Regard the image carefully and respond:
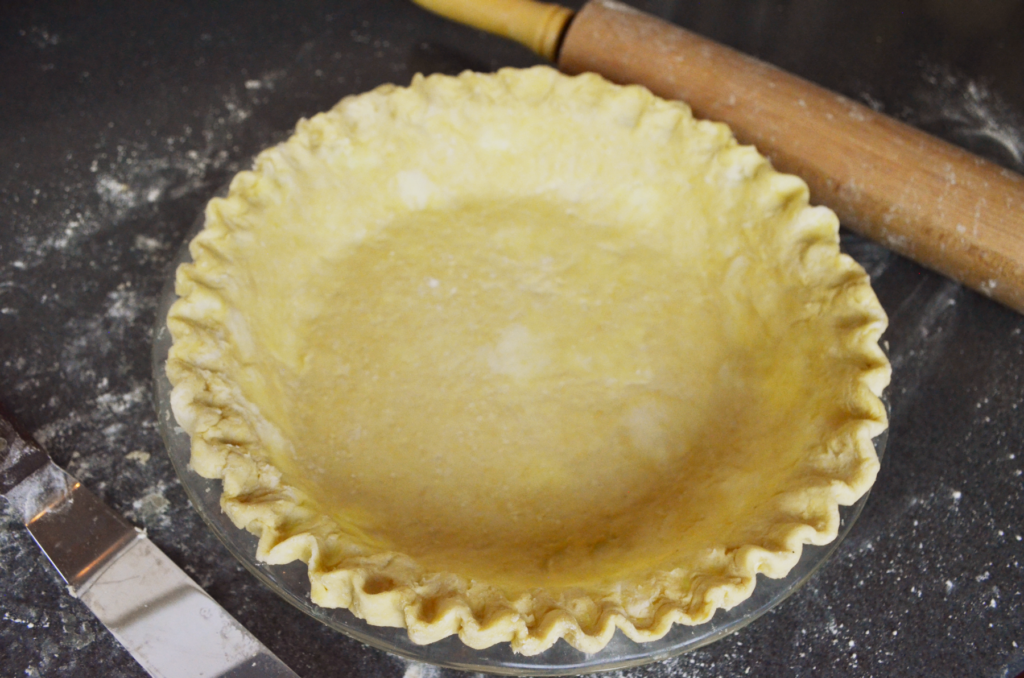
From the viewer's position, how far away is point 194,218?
5.82 ft

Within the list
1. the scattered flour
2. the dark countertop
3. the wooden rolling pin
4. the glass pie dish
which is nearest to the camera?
the glass pie dish

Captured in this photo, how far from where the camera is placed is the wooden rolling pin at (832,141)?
5.06 ft

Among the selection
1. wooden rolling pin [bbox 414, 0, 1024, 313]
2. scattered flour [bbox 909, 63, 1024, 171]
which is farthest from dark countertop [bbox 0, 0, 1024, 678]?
wooden rolling pin [bbox 414, 0, 1024, 313]

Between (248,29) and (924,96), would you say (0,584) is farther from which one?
(924,96)

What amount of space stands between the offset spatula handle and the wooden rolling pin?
1.29 meters

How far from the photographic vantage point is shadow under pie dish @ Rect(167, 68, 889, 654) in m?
1.11

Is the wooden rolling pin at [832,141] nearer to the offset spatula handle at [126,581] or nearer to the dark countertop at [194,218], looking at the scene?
the dark countertop at [194,218]

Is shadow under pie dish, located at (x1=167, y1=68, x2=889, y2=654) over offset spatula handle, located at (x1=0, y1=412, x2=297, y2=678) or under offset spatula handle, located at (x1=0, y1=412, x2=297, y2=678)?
over

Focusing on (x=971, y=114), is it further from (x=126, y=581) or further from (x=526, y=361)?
(x=126, y=581)

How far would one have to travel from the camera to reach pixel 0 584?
1.32 meters

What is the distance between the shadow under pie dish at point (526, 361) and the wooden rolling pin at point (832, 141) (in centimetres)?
15

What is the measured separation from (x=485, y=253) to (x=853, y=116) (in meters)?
0.79

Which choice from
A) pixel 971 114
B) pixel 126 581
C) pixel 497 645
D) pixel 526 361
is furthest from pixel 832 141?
pixel 126 581

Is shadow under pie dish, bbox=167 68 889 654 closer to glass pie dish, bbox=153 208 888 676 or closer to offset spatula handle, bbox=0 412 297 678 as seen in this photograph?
glass pie dish, bbox=153 208 888 676
